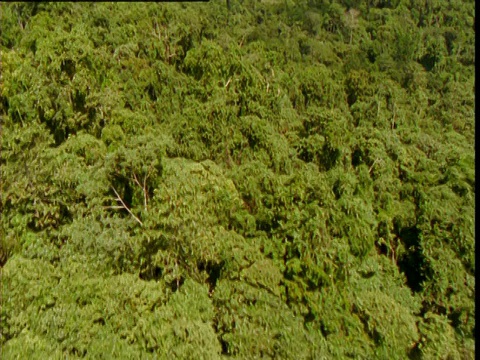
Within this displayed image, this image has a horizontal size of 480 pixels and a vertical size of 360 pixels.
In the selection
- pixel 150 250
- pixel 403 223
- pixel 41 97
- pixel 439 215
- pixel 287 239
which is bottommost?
pixel 403 223

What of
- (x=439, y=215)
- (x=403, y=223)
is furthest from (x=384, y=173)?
(x=439, y=215)

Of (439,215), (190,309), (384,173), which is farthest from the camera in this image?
(384,173)

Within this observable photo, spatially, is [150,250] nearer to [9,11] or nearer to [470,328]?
[470,328]

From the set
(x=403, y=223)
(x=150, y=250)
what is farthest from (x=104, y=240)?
(x=403, y=223)

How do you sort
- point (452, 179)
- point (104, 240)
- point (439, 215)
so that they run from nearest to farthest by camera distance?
1. point (104, 240)
2. point (439, 215)
3. point (452, 179)

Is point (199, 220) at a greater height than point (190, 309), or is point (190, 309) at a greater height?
point (199, 220)

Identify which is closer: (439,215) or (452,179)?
(439,215)

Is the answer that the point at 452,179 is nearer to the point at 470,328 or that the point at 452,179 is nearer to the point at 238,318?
the point at 470,328
